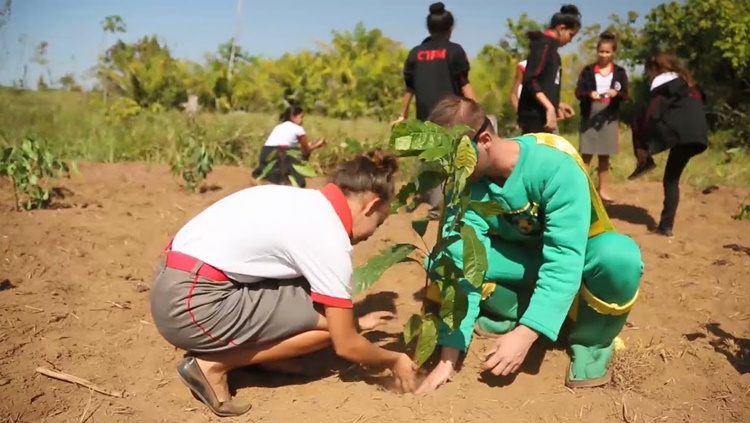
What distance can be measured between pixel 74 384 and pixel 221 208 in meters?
0.86

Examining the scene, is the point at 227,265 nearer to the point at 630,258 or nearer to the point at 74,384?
the point at 74,384

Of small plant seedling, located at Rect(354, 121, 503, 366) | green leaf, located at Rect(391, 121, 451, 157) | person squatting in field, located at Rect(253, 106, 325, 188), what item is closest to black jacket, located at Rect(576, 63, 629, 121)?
person squatting in field, located at Rect(253, 106, 325, 188)

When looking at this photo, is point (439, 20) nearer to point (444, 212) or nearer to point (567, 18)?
point (567, 18)

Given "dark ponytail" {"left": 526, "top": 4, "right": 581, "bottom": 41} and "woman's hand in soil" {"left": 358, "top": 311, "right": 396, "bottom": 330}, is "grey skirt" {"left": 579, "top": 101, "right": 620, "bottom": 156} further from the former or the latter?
"woman's hand in soil" {"left": 358, "top": 311, "right": 396, "bottom": 330}

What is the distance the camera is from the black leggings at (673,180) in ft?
14.9

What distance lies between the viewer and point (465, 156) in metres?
2.12

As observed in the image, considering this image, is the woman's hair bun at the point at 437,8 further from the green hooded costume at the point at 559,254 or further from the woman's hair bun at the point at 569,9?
the green hooded costume at the point at 559,254

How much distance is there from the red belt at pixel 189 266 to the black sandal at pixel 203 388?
0.30m

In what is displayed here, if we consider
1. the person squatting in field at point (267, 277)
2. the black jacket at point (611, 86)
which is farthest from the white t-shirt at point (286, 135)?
the person squatting in field at point (267, 277)

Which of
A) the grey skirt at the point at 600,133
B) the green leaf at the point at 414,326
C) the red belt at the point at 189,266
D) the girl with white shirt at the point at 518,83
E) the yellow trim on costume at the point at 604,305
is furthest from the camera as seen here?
the grey skirt at the point at 600,133

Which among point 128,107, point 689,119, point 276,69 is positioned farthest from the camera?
point 276,69

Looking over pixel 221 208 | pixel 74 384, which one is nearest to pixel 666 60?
pixel 221 208

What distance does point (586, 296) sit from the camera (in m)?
2.57

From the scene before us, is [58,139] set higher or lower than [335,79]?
lower
